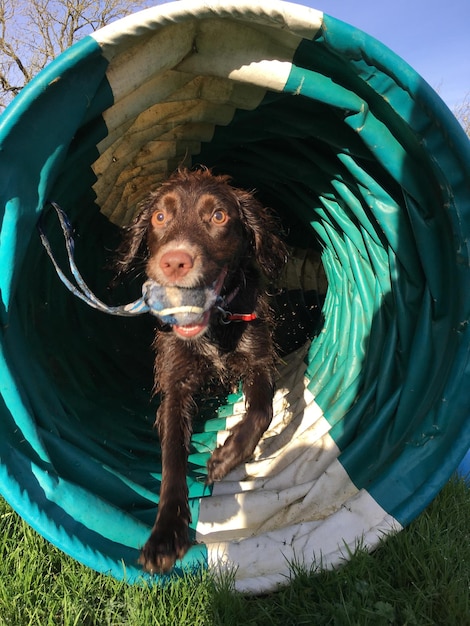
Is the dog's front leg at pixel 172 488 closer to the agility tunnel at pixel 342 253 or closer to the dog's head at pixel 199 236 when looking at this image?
the agility tunnel at pixel 342 253

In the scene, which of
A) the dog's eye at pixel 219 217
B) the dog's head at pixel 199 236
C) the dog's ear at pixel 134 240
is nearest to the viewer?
the dog's head at pixel 199 236

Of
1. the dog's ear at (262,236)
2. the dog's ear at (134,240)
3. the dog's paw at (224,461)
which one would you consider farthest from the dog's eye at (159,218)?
the dog's paw at (224,461)

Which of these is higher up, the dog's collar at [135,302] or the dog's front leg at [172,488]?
the dog's collar at [135,302]

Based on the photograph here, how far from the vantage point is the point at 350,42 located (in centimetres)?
177

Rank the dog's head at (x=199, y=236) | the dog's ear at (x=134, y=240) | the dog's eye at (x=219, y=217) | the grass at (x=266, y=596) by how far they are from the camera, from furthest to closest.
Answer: the dog's ear at (x=134, y=240) → the dog's eye at (x=219, y=217) → the dog's head at (x=199, y=236) → the grass at (x=266, y=596)

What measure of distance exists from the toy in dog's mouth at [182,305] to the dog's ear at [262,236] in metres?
0.73

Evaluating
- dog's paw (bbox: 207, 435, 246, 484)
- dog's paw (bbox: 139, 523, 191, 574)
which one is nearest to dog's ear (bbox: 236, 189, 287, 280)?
dog's paw (bbox: 207, 435, 246, 484)

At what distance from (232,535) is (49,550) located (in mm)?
756

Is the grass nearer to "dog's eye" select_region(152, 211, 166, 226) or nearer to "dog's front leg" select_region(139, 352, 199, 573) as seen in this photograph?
"dog's front leg" select_region(139, 352, 199, 573)

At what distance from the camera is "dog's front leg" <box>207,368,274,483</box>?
2.21 meters

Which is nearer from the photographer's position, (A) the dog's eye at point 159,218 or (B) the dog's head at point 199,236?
(B) the dog's head at point 199,236

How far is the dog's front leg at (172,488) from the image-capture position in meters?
1.85

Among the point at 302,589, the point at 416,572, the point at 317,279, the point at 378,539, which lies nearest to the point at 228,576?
the point at 302,589

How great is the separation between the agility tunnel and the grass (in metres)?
0.09
